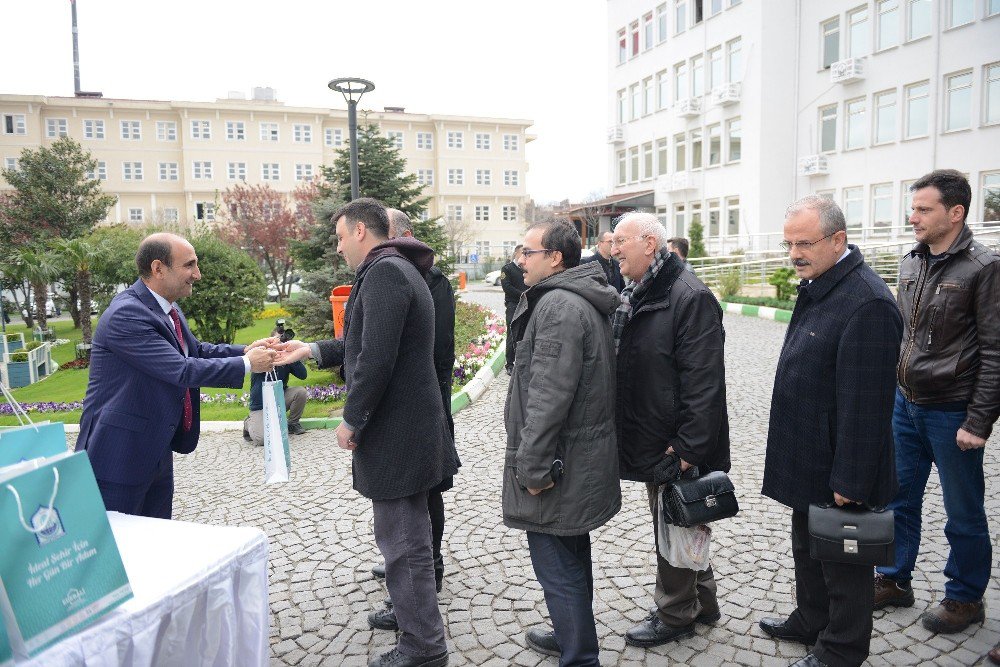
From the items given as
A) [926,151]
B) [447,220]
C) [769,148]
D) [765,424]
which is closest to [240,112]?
[447,220]

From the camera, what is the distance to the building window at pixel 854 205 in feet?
89.3

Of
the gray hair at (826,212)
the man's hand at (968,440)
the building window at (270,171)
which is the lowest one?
the man's hand at (968,440)

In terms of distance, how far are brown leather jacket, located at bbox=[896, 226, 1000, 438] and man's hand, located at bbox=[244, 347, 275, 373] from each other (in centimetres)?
321

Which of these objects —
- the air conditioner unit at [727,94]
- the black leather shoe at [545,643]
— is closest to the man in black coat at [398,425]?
the black leather shoe at [545,643]

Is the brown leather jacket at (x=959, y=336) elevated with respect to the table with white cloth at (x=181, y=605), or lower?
elevated

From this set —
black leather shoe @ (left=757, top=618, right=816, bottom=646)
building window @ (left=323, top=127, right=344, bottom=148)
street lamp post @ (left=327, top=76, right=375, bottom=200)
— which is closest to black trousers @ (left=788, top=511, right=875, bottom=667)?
black leather shoe @ (left=757, top=618, right=816, bottom=646)

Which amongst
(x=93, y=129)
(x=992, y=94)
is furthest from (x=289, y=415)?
(x=93, y=129)

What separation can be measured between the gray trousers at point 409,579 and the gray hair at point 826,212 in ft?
7.58

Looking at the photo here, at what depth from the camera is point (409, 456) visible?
3293 millimetres

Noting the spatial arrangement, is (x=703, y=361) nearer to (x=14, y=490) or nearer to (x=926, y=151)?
(x=14, y=490)

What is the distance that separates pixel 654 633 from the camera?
3.54 meters

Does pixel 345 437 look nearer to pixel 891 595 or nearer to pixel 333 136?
pixel 891 595

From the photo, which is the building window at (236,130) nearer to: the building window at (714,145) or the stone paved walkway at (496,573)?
the building window at (714,145)

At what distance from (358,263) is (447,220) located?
185ft
